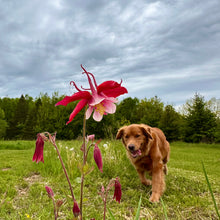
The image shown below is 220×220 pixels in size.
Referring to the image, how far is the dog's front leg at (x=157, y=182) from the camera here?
352 centimetres

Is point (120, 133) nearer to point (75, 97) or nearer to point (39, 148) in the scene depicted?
point (39, 148)

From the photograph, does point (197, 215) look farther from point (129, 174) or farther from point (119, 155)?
point (119, 155)

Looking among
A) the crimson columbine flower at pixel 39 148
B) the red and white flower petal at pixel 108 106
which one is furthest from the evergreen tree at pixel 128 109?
the red and white flower petal at pixel 108 106

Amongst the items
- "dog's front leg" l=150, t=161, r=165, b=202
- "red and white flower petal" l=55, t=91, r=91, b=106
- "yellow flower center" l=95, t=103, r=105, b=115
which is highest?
"red and white flower petal" l=55, t=91, r=91, b=106

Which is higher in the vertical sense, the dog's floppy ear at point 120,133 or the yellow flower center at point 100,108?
the yellow flower center at point 100,108

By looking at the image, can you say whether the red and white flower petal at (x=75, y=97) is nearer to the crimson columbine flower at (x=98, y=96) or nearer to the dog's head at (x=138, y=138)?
the crimson columbine flower at (x=98, y=96)

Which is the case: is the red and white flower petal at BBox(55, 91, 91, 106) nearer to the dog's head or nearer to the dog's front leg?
the dog's head

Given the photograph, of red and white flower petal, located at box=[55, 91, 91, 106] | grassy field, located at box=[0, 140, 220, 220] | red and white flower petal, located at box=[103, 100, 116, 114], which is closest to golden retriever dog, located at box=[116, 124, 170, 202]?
grassy field, located at box=[0, 140, 220, 220]

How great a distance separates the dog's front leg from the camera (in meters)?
3.52

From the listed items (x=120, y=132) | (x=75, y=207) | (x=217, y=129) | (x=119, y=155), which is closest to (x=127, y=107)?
(x=217, y=129)

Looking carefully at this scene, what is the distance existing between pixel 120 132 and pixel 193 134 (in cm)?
2004

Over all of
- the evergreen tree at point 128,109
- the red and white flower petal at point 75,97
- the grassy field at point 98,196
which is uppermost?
the evergreen tree at point 128,109

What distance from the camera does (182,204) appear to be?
3.47 meters

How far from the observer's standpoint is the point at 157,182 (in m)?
3.64
